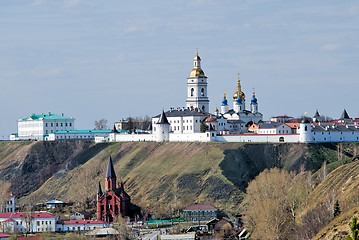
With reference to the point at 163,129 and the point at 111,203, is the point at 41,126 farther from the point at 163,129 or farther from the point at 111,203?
the point at 111,203

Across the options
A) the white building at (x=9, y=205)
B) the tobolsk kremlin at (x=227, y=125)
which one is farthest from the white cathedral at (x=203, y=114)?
the white building at (x=9, y=205)

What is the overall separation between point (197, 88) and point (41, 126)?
38.2m

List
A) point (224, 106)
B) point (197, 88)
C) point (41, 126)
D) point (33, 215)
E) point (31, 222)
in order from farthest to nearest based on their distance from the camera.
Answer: point (41, 126), point (224, 106), point (197, 88), point (33, 215), point (31, 222)

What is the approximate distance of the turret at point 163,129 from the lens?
417 feet

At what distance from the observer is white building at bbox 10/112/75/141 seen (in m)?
162

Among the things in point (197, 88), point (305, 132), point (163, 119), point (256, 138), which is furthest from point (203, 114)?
point (305, 132)

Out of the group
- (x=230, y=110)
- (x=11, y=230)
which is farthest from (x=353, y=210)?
(x=230, y=110)

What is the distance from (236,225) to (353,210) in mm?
24537

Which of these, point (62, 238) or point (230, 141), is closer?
point (62, 238)

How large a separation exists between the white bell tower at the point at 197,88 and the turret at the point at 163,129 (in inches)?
360

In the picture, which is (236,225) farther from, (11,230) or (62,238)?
(11,230)

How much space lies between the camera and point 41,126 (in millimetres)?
162250

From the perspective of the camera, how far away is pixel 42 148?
148 meters

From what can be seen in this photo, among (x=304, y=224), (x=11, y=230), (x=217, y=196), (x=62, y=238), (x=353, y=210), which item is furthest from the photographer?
(x=217, y=196)
